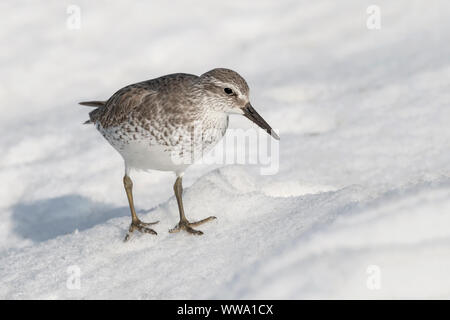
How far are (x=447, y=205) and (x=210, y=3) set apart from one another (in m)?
8.57

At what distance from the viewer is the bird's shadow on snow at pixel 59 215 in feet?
22.3

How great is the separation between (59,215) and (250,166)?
7.73 feet

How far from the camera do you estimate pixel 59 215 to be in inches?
276

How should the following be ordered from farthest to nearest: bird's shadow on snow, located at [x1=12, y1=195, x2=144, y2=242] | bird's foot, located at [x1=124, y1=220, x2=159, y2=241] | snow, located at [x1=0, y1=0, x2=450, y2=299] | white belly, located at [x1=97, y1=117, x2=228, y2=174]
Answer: bird's shadow on snow, located at [x1=12, y1=195, x2=144, y2=242], bird's foot, located at [x1=124, y1=220, x2=159, y2=241], white belly, located at [x1=97, y1=117, x2=228, y2=174], snow, located at [x1=0, y1=0, x2=450, y2=299]

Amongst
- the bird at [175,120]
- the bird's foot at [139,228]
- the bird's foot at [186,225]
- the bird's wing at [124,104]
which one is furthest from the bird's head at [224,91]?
the bird's foot at [139,228]

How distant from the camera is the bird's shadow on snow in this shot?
6.79m

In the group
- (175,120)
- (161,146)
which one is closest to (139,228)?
(161,146)

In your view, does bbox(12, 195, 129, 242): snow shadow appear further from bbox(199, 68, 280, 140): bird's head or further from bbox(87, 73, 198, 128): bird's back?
bbox(199, 68, 280, 140): bird's head

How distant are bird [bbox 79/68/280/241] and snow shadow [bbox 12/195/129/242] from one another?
1923 mm

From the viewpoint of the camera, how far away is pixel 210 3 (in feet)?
37.2

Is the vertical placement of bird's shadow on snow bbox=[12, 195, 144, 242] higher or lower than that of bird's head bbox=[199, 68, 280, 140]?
lower

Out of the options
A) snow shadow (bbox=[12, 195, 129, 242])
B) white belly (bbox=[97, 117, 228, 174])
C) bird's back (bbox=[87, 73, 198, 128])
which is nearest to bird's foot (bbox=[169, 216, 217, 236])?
white belly (bbox=[97, 117, 228, 174])

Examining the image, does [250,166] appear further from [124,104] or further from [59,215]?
[124,104]

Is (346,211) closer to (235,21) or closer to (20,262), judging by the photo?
(20,262)
